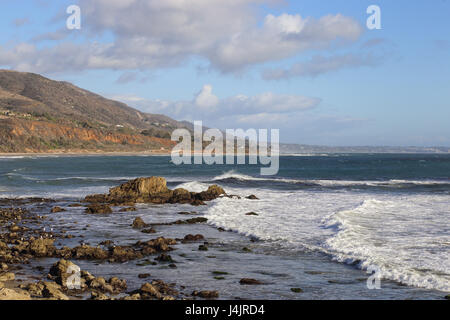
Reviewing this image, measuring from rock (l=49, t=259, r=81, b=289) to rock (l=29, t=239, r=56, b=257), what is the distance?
2.68m

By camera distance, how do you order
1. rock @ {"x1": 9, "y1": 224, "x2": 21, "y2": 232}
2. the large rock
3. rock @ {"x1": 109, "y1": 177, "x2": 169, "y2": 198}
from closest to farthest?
1. rock @ {"x1": 9, "y1": 224, "x2": 21, "y2": 232}
2. the large rock
3. rock @ {"x1": 109, "y1": 177, "x2": 169, "y2": 198}

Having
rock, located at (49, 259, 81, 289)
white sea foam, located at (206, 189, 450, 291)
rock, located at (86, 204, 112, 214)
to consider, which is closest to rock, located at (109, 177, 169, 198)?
white sea foam, located at (206, 189, 450, 291)

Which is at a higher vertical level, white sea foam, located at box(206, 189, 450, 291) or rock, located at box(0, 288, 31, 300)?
rock, located at box(0, 288, 31, 300)

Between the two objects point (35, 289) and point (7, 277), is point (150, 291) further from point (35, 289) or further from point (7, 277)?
point (7, 277)

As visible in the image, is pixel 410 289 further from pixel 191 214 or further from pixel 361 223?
A: pixel 191 214

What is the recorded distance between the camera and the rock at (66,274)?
10969mm

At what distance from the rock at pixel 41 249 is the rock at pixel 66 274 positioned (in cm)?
268

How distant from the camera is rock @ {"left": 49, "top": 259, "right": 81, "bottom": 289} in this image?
10969 mm

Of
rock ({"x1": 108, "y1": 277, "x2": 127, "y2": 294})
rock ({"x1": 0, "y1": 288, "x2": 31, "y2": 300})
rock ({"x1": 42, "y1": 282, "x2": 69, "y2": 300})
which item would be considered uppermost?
rock ({"x1": 0, "y1": 288, "x2": 31, "y2": 300})

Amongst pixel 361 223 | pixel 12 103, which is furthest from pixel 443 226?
pixel 12 103

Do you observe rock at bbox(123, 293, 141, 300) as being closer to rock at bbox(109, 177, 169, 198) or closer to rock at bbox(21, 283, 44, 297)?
rock at bbox(21, 283, 44, 297)

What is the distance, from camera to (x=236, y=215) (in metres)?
24.5

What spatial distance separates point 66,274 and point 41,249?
3.71m
